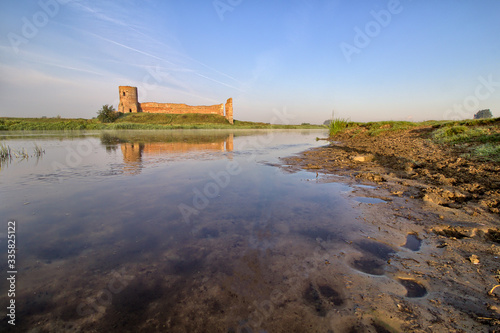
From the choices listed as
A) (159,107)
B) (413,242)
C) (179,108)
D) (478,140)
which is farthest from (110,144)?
(179,108)

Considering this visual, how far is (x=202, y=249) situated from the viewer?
7.78 ft

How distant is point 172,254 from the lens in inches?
89.3

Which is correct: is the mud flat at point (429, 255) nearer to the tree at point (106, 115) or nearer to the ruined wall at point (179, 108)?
the tree at point (106, 115)

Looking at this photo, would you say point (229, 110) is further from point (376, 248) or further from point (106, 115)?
point (376, 248)

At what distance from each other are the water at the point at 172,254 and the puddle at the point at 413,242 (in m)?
0.54

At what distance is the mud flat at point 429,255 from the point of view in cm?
146

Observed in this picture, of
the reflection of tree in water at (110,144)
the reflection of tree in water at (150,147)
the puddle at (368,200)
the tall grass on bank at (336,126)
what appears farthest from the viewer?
the tall grass on bank at (336,126)

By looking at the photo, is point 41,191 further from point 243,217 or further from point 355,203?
point 355,203

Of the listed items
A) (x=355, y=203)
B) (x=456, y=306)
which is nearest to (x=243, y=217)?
(x=355, y=203)

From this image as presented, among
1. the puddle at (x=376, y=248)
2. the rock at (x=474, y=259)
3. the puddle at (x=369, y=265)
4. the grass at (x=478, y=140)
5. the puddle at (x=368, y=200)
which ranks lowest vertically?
the puddle at (x=369, y=265)

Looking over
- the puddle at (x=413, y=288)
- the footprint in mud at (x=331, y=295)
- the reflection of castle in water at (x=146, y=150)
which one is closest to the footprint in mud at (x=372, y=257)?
the puddle at (x=413, y=288)

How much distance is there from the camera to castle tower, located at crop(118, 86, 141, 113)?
62188 millimetres

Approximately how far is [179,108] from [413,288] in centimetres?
7694

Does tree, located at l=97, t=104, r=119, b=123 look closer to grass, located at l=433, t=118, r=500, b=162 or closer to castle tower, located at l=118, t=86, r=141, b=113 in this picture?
castle tower, located at l=118, t=86, r=141, b=113
